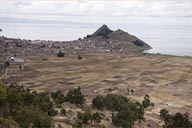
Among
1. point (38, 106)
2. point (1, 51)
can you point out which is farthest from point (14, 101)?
point (1, 51)

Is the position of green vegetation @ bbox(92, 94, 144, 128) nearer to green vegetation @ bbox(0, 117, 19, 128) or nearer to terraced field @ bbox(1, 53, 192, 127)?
terraced field @ bbox(1, 53, 192, 127)

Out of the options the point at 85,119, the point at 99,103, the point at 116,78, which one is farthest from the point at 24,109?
the point at 116,78

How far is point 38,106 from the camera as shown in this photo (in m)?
47.5

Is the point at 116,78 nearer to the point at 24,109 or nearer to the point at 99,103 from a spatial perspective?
the point at 99,103

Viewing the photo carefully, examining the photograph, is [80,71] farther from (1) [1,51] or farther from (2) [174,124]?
(2) [174,124]

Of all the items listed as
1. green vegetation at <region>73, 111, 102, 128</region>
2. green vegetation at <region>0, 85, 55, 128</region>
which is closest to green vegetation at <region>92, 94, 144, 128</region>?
green vegetation at <region>73, 111, 102, 128</region>

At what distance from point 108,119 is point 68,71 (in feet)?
203

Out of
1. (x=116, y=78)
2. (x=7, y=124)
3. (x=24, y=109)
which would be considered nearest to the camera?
(x=7, y=124)

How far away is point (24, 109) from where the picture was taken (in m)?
40.4

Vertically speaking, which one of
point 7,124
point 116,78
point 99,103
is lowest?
point 99,103

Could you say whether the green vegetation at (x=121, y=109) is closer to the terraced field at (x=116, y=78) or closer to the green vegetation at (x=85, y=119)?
the terraced field at (x=116, y=78)

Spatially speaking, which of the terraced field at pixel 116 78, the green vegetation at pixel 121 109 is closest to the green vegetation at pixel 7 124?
the green vegetation at pixel 121 109

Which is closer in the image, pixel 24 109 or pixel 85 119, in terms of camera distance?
pixel 24 109

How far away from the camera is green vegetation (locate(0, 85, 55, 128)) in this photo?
37.9 metres
